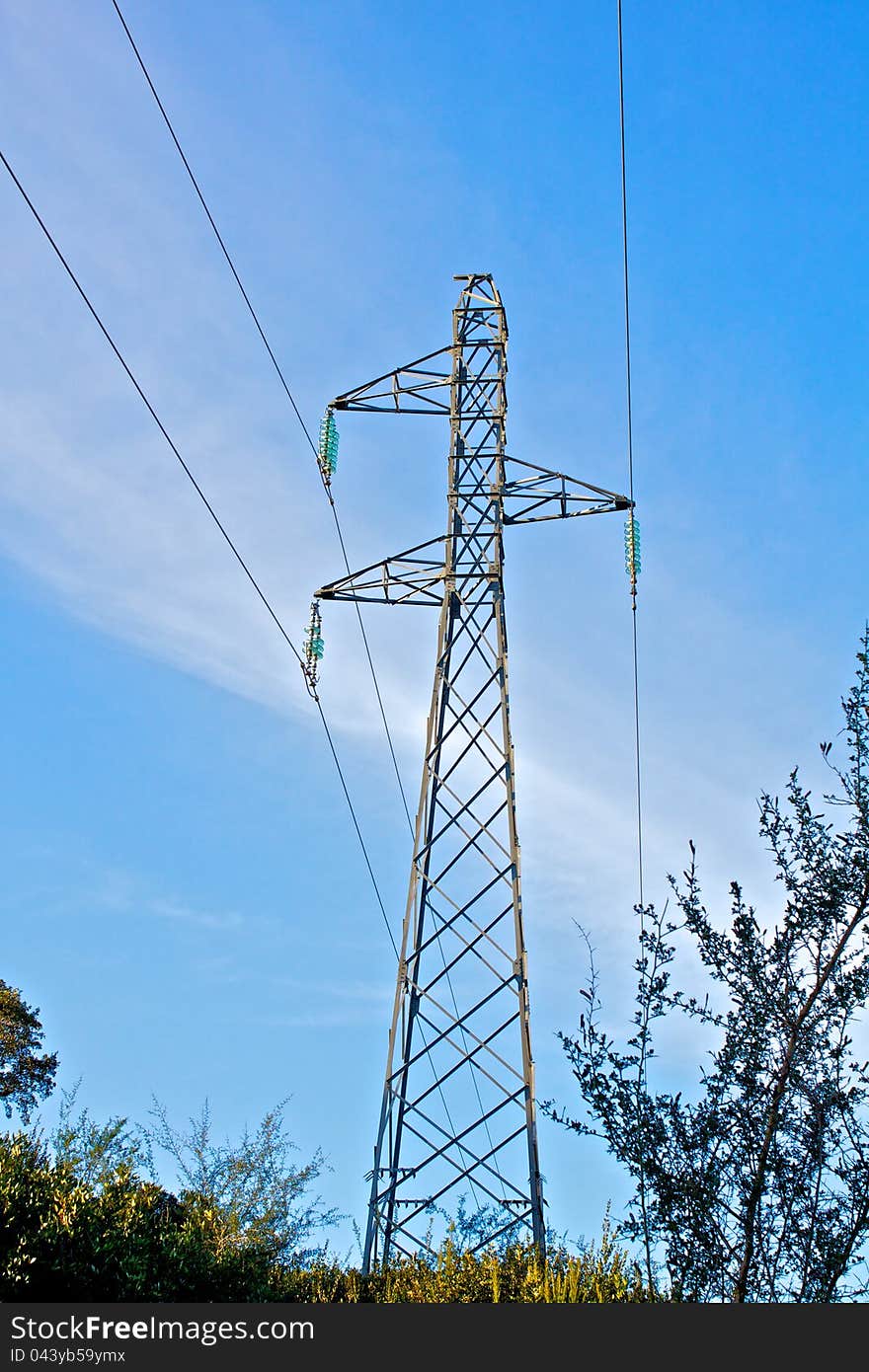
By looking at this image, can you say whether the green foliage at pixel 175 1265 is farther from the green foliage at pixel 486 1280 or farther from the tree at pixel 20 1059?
the tree at pixel 20 1059

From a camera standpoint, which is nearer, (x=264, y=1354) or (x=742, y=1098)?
(x=264, y=1354)

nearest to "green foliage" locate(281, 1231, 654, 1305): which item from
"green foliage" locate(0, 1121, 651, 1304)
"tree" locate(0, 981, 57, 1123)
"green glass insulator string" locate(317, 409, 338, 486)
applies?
"green foliage" locate(0, 1121, 651, 1304)

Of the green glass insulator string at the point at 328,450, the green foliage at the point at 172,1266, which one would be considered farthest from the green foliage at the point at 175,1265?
the green glass insulator string at the point at 328,450

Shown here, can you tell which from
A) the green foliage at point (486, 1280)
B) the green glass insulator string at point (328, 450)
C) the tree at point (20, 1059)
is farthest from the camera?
the tree at point (20, 1059)

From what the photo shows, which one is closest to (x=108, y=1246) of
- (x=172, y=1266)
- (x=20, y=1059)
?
(x=172, y=1266)

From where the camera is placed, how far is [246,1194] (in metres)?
19.8

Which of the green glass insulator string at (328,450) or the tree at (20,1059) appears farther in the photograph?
the tree at (20,1059)

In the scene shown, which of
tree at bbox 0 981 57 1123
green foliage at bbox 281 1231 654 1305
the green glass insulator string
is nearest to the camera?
green foliage at bbox 281 1231 654 1305

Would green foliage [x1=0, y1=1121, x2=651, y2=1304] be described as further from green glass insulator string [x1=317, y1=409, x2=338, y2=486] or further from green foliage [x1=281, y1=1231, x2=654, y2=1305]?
green glass insulator string [x1=317, y1=409, x2=338, y2=486]

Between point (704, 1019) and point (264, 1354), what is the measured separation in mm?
3524

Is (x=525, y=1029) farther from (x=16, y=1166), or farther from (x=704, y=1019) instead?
(x=16, y=1166)

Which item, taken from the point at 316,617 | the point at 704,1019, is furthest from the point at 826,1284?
the point at 316,617

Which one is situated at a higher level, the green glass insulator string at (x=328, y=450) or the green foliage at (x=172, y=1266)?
the green glass insulator string at (x=328, y=450)

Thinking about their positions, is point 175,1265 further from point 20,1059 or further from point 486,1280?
point 20,1059
